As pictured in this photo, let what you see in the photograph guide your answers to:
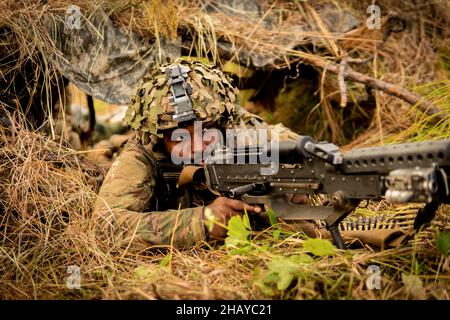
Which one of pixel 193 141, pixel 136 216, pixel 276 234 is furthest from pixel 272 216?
pixel 136 216

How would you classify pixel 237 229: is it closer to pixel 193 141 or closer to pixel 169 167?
pixel 193 141

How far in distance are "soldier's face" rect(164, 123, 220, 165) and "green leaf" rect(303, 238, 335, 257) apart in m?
1.01

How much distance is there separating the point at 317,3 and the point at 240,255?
321cm

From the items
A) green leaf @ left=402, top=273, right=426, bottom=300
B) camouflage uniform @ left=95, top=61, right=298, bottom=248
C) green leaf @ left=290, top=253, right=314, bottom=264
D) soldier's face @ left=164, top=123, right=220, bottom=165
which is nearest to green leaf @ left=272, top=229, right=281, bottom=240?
green leaf @ left=290, top=253, right=314, bottom=264

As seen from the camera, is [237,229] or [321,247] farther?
[237,229]

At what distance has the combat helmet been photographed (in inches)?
122

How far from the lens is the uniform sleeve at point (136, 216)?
301 cm

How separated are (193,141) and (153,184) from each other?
1.55 feet

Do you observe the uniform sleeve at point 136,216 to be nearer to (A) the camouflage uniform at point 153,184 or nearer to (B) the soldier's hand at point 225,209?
(A) the camouflage uniform at point 153,184

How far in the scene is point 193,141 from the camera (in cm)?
319

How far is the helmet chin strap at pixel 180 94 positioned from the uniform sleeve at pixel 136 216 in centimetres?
52

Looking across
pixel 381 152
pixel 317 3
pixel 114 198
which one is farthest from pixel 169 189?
pixel 317 3

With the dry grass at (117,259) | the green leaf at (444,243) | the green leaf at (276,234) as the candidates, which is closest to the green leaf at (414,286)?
the dry grass at (117,259)
